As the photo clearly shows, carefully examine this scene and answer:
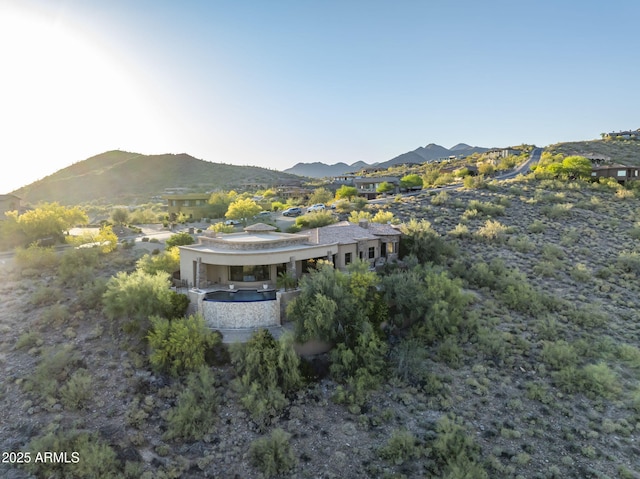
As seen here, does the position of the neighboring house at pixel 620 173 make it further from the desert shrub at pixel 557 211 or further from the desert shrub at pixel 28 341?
the desert shrub at pixel 28 341

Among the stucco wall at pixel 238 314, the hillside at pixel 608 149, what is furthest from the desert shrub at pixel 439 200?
the hillside at pixel 608 149

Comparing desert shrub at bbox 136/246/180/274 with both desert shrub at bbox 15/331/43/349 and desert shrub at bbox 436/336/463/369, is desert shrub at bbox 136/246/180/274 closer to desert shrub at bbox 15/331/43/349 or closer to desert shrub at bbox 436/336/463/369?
desert shrub at bbox 15/331/43/349

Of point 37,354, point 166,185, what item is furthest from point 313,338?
point 166,185

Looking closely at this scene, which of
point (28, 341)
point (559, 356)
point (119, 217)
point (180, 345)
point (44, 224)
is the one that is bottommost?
point (559, 356)

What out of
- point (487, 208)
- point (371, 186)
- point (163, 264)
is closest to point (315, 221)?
point (163, 264)

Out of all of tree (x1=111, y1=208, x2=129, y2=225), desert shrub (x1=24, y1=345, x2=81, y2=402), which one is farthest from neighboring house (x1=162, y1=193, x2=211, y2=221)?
desert shrub (x1=24, y1=345, x2=81, y2=402)

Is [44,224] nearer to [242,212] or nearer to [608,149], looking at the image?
[242,212]
